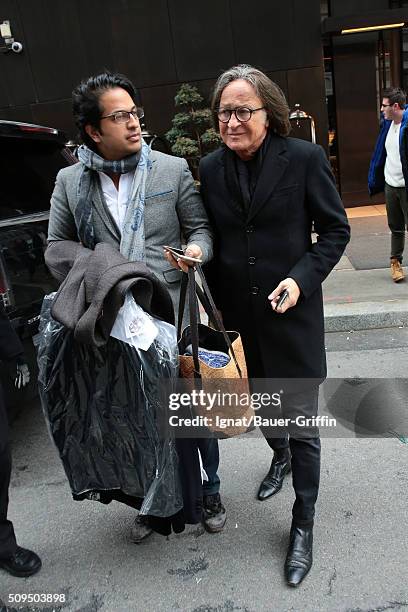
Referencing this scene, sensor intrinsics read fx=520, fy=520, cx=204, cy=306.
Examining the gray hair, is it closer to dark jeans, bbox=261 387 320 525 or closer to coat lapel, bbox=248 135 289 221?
coat lapel, bbox=248 135 289 221

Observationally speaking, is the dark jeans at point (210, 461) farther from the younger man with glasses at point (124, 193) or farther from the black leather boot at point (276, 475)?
the younger man with glasses at point (124, 193)

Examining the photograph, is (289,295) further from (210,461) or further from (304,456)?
(210,461)

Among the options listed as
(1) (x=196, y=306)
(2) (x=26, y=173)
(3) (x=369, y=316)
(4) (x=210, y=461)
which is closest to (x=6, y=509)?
(4) (x=210, y=461)

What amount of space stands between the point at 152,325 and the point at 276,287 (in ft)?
1.70

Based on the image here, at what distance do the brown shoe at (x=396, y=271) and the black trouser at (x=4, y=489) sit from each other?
4.28 meters

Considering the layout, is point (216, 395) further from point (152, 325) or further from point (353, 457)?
point (353, 457)

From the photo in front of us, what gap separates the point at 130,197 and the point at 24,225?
1.32 m

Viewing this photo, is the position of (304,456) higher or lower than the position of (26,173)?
lower

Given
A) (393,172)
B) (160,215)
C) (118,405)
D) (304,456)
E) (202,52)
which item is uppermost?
(202,52)

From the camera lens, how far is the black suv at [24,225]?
2.83 metres

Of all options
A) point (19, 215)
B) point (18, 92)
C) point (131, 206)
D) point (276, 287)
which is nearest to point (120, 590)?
point (276, 287)

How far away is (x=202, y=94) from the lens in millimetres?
8453

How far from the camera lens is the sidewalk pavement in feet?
15.3

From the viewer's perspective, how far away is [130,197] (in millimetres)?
1962
